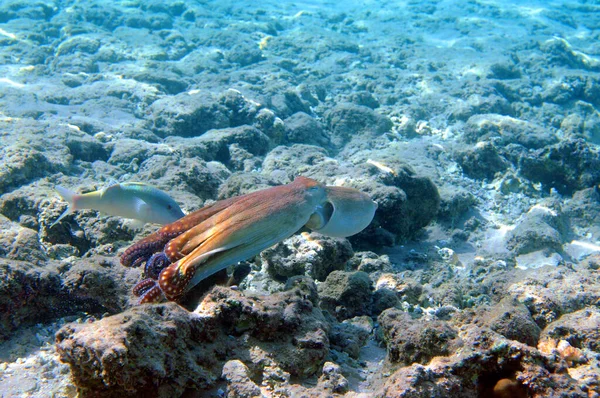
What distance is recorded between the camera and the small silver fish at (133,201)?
123 inches

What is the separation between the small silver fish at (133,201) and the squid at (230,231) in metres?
0.51

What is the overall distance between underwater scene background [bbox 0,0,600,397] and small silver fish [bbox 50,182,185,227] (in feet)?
1.24

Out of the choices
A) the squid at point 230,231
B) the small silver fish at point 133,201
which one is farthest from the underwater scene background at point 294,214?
the small silver fish at point 133,201

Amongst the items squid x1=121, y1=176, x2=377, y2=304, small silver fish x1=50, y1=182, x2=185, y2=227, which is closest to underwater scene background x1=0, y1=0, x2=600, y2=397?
squid x1=121, y1=176, x2=377, y2=304

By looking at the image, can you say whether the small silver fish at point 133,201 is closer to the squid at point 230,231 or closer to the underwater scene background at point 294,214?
the underwater scene background at point 294,214

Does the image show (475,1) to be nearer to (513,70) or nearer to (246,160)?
(513,70)

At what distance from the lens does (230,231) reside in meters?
2.33

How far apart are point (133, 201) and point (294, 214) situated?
1.56 meters

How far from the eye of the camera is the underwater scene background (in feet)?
6.34

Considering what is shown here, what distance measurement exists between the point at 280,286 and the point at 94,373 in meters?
1.82

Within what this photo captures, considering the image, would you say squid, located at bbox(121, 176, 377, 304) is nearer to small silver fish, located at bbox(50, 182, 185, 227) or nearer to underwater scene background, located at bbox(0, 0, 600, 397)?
underwater scene background, located at bbox(0, 0, 600, 397)

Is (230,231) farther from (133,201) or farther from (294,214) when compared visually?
(133,201)

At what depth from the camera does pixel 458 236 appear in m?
5.82

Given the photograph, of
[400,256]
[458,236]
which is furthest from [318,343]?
[458,236]
